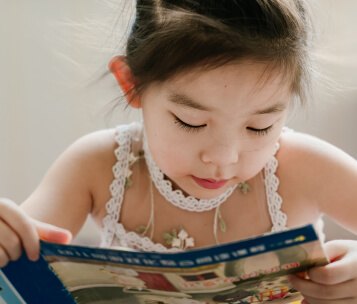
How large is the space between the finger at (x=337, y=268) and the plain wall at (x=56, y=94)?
52 cm

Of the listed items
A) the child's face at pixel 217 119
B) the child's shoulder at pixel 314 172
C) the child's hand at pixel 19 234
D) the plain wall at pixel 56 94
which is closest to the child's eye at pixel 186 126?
the child's face at pixel 217 119

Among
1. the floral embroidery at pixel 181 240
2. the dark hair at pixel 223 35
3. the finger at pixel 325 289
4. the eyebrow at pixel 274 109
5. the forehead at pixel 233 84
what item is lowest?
the floral embroidery at pixel 181 240

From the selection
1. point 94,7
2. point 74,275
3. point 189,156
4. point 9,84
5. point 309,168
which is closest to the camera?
point 74,275

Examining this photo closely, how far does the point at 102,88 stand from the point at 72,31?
12cm

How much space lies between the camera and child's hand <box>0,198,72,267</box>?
61cm

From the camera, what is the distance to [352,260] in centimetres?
64

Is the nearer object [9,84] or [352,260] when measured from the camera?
[352,260]

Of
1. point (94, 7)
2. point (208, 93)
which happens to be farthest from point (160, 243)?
point (94, 7)

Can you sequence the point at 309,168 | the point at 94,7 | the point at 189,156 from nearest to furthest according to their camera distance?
the point at 189,156, the point at 309,168, the point at 94,7

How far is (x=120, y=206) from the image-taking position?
37.9 inches

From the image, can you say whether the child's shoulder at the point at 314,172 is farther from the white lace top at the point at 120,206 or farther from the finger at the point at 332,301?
the finger at the point at 332,301

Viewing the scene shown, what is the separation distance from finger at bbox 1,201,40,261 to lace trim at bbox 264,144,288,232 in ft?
1.36

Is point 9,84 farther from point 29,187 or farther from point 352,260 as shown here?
point 352,260

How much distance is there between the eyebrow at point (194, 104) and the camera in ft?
2.28
